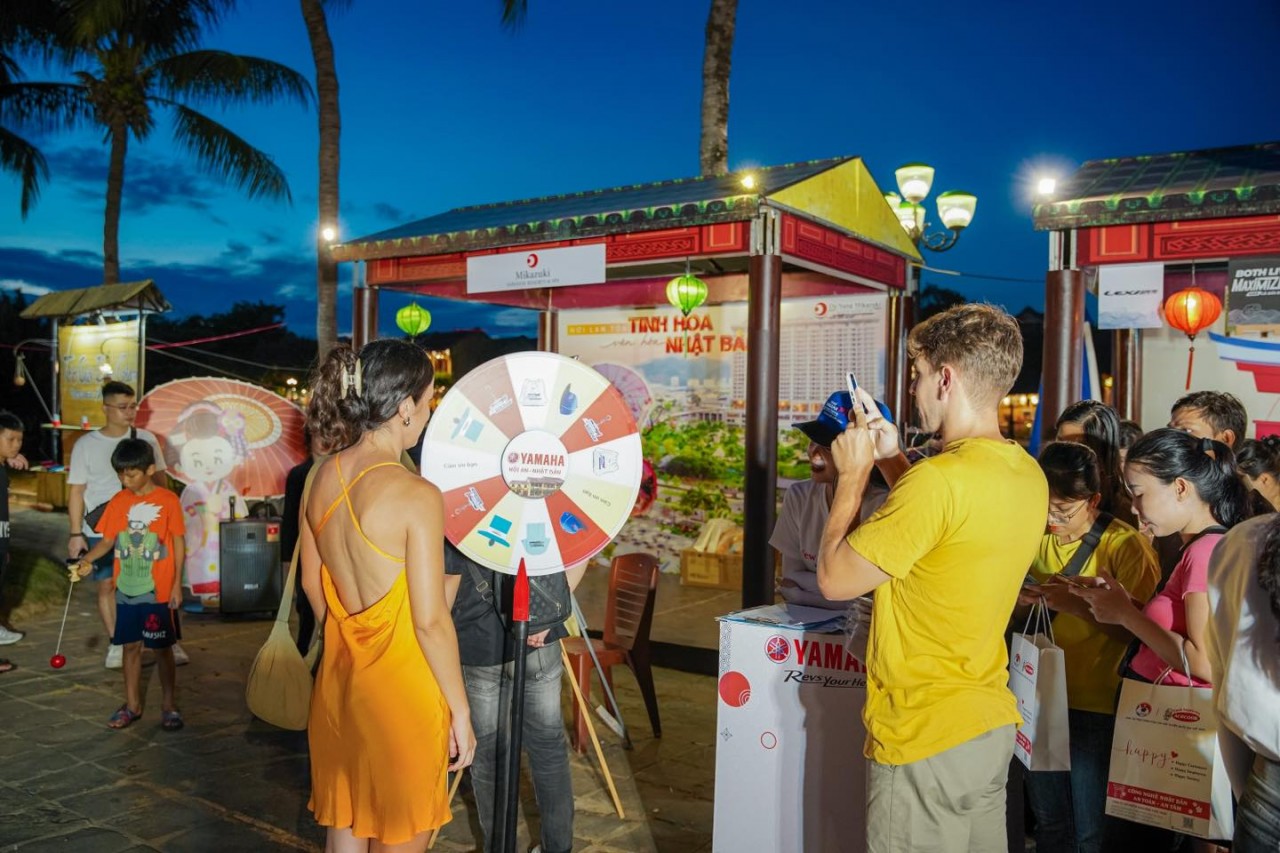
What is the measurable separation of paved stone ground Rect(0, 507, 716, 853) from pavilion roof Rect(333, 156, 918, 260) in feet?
10.9

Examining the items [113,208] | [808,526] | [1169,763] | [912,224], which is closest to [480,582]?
[808,526]

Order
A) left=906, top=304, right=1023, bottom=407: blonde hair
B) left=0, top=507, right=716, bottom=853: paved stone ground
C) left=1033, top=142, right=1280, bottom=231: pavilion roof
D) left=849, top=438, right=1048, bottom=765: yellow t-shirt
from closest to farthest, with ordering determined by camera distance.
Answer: left=849, top=438, right=1048, bottom=765: yellow t-shirt < left=906, top=304, right=1023, bottom=407: blonde hair < left=0, top=507, right=716, bottom=853: paved stone ground < left=1033, top=142, right=1280, bottom=231: pavilion roof

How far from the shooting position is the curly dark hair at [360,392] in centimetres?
252

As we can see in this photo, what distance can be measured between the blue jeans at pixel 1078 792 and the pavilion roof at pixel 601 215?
174 inches

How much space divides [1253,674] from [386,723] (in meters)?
2.02

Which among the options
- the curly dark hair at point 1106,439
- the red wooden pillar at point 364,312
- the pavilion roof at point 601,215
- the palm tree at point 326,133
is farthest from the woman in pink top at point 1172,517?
the palm tree at point 326,133

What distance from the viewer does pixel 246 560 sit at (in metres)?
7.97

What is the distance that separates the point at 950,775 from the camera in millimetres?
2213

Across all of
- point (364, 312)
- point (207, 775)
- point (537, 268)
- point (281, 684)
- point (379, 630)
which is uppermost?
point (537, 268)

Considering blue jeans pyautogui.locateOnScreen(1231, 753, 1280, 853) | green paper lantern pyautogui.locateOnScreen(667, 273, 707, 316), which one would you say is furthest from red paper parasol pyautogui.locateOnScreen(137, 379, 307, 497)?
blue jeans pyautogui.locateOnScreen(1231, 753, 1280, 853)

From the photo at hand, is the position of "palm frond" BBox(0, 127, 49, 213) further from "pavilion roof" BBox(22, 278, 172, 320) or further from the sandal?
the sandal

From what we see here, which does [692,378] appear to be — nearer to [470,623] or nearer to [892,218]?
[892,218]

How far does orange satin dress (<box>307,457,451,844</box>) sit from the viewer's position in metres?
2.44

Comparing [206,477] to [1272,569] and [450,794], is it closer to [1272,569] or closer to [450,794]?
[450,794]
